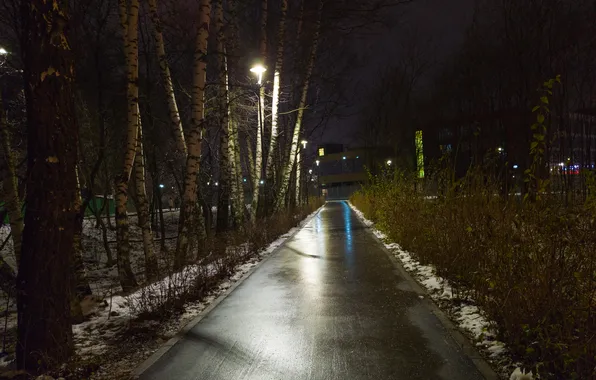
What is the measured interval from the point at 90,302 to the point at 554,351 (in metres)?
6.43

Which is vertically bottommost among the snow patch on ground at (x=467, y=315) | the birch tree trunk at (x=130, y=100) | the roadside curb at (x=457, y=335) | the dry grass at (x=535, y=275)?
the roadside curb at (x=457, y=335)

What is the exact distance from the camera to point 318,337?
5117 mm

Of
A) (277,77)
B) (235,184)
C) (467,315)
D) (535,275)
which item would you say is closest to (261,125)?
(277,77)

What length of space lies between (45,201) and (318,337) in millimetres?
3351

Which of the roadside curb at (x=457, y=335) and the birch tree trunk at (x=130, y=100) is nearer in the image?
the roadside curb at (x=457, y=335)

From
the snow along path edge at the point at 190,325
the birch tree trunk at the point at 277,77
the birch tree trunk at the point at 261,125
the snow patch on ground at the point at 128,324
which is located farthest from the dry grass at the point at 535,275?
the birch tree trunk at the point at 277,77

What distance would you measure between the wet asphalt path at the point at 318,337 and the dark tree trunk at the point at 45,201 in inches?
42.5

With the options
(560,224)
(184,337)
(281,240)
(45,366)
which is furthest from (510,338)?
(281,240)

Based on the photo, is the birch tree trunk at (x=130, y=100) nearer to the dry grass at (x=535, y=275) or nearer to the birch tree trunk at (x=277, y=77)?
the dry grass at (x=535, y=275)

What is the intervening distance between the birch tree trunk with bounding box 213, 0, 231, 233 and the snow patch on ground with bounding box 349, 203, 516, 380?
7.08m

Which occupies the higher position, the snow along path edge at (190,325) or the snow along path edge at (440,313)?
the snow along path edge at (440,313)

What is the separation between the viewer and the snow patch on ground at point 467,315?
13.9 ft

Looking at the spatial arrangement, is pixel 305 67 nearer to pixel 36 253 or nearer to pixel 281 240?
pixel 281 240

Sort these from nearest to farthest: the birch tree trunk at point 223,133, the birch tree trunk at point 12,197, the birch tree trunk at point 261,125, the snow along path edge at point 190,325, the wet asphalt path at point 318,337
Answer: the wet asphalt path at point 318,337
the snow along path edge at point 190,325
the birch tree trunk at point 12,197
the birch tree trunk at point 223,133
the birch tree trunk at point 261,125
